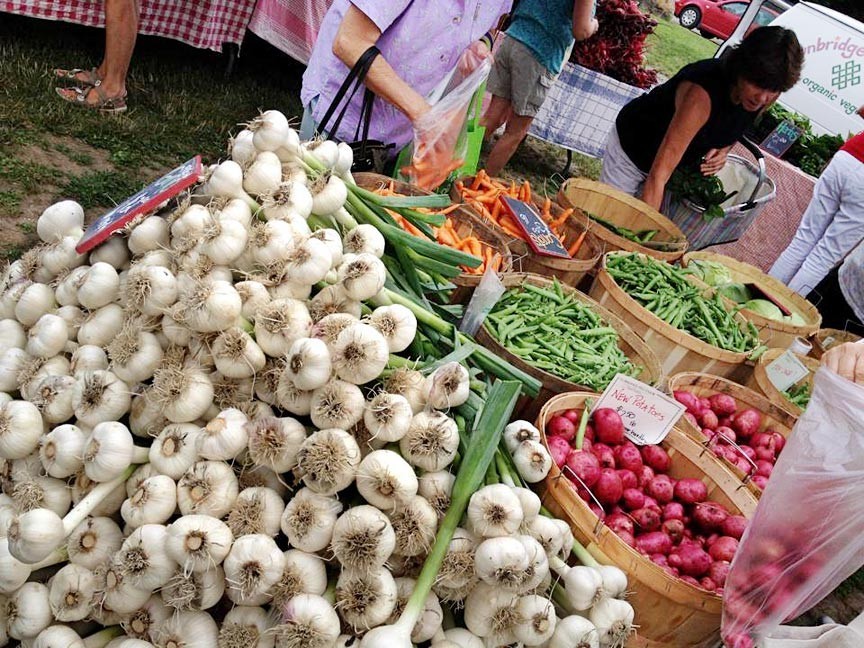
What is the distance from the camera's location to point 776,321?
332cm

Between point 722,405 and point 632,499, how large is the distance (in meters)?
0.98

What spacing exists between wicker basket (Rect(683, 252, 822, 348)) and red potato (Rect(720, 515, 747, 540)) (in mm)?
1687

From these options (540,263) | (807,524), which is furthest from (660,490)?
(540,263)

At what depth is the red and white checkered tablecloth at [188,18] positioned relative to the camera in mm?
4715

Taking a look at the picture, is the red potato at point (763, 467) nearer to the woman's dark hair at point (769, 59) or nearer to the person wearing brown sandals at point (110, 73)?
the woman's dark hair at point (769, 59)

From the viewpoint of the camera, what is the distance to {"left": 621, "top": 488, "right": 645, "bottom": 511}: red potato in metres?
1.94

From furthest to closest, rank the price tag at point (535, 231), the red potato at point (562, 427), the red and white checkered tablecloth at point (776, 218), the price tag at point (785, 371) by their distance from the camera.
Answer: the red and white checkered tablecloth at point (776, 218) → the price tag at point (535, 231) → the price tag at point (785, 371) → the red potato at point (562, 427)

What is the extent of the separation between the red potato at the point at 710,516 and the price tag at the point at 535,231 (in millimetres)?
1376

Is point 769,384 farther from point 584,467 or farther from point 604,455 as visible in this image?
point 584,467

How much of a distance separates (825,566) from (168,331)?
5.49ft

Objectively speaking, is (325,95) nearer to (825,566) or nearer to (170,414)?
(170,414)

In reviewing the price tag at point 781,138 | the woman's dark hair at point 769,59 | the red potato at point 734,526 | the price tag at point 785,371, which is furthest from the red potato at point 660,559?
the price tag at point 781,138

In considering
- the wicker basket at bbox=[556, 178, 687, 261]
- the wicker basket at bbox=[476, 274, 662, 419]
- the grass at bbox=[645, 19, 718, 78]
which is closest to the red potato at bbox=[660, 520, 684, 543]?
the wicker basket at bbox=[476, 274, 662, 419]

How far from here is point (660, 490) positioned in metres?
2.01
